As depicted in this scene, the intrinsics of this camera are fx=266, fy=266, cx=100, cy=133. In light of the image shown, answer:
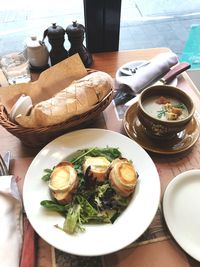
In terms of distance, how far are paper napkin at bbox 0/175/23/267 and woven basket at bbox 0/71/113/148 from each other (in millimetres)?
125

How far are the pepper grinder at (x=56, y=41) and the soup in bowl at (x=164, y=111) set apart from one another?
1.24 feet

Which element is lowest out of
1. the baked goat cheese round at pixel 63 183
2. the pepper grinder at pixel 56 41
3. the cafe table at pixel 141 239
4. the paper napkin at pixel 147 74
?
the cafe table at pixel 141 239

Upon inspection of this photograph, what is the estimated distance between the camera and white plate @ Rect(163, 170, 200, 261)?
549 mm

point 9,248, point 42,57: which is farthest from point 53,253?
point 42,57

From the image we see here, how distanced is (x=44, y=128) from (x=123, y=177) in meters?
0.25

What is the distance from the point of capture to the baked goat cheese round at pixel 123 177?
563 millimetres

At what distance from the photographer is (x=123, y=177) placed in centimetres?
57

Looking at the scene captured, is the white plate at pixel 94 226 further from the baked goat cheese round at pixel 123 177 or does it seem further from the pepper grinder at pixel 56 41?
the pepper grinder at pixel 56 41

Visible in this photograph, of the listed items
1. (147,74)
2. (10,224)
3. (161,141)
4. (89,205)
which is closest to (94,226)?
(89,205)

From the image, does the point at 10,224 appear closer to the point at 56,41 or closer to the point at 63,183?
the point at 63,183

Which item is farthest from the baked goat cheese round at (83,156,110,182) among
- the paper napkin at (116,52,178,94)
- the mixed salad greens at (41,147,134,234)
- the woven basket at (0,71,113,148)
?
the paper napkin at (116,52,178,94)

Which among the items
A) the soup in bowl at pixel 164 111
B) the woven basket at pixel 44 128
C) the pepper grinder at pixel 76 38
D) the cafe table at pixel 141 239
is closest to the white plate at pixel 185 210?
the cafe table at pixel 141 239

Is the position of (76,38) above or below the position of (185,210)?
above

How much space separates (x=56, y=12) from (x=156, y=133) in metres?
2.02
